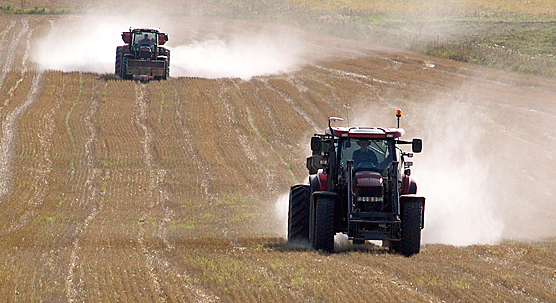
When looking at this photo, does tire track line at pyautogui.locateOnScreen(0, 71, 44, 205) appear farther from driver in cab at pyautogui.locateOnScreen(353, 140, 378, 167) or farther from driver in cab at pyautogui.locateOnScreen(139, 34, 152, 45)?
driver in cab at pyautogui.locateOnScreen(353, 140, 378, 167)

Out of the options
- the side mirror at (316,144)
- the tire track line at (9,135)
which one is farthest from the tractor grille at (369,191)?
the tire track line at (9,135)

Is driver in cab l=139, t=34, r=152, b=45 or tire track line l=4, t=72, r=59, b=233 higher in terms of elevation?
driver in cab l=139, t=34, r=152, b=45

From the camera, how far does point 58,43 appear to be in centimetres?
4272

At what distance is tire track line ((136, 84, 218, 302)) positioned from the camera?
9.93 metres

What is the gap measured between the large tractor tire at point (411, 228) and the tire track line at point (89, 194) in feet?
17.7

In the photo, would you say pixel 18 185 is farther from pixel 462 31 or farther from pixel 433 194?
pixel 462 31

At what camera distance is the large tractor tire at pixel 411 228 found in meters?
12.2

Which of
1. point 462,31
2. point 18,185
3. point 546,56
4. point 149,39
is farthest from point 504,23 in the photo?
point 18,185

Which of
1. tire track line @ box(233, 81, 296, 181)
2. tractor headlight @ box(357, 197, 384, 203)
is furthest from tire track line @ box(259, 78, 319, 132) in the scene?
tractor headlight @ box(357, 197, 384, 203)

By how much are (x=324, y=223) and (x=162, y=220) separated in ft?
19.4

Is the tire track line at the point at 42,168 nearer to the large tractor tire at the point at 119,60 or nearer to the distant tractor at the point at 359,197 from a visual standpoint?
the large tractor tire at the point at 119,60

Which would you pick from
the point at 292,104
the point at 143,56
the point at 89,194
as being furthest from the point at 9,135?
the point at 292,104

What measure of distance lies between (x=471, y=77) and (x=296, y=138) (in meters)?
14.9

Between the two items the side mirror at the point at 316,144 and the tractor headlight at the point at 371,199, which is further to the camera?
the side mirror at the point at 316,144
